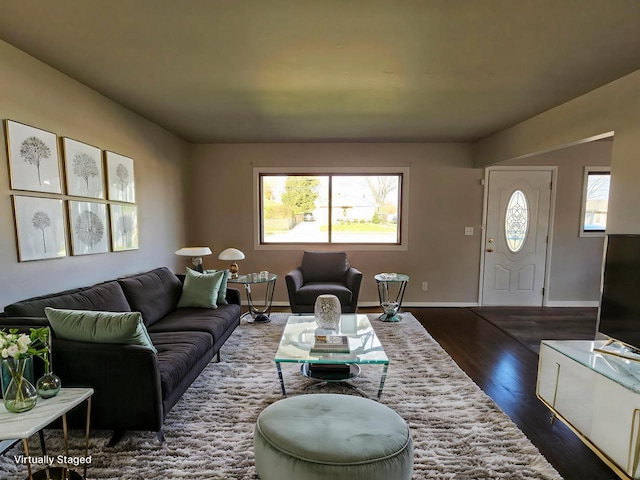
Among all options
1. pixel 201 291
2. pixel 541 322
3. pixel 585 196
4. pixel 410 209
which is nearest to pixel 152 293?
pixel 201 291

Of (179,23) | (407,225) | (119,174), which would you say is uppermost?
(179,23)

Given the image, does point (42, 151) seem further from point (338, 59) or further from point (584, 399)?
point (584, 399)

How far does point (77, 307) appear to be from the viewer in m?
2.14

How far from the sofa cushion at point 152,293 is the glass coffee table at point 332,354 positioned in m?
1.23

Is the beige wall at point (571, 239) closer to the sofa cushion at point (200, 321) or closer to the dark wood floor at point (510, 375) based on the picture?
the dark wood floor at point (510, 375)

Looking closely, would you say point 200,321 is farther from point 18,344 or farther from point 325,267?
point 325,267

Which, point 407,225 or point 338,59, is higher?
point 338,59

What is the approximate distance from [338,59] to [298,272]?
2725 mm

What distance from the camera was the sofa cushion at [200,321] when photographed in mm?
2584

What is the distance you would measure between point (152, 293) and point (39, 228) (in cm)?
100

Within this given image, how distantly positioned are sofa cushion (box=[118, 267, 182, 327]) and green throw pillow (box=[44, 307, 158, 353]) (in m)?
0.82

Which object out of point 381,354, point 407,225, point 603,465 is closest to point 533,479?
point 603,465

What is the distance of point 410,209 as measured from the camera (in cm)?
477

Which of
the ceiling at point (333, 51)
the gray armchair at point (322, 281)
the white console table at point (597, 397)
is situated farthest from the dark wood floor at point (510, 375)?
the ceiling at point (333, 51)
